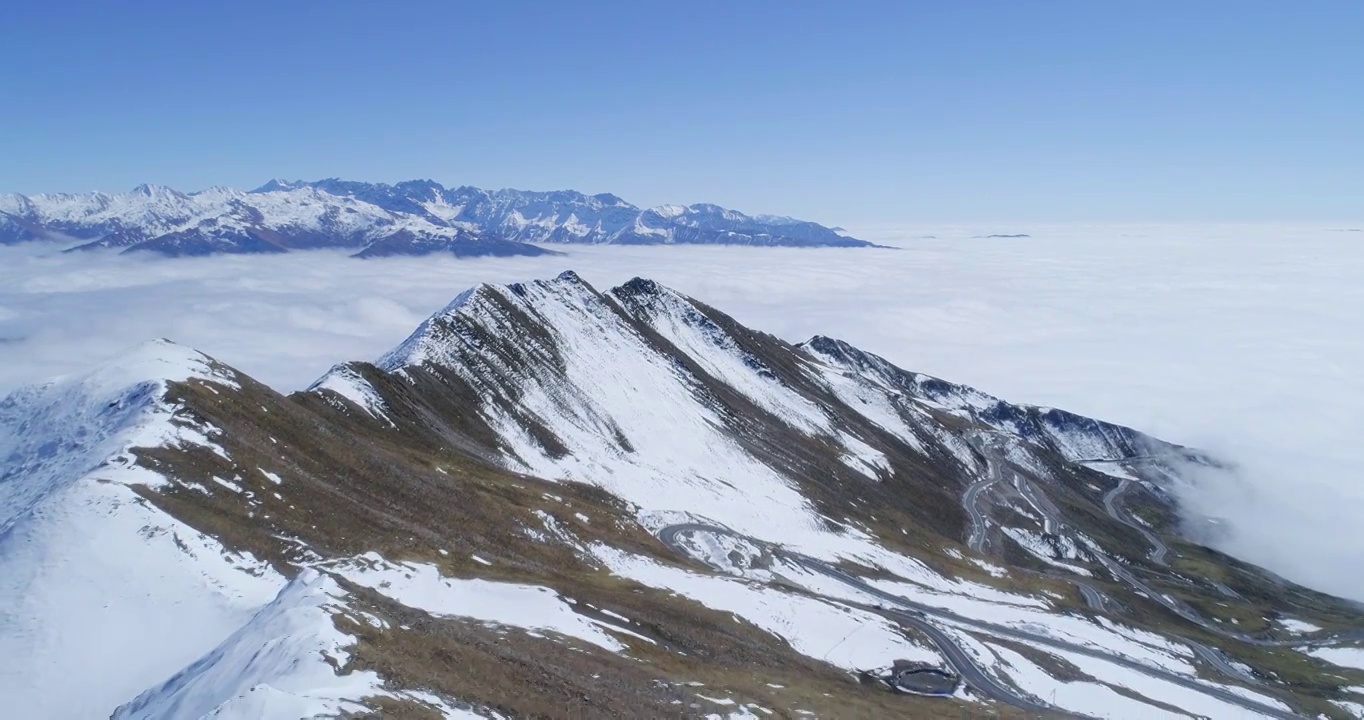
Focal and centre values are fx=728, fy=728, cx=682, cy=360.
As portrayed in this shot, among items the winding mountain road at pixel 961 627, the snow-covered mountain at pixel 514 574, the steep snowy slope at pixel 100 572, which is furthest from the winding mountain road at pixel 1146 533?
the steep snowy slope at pixel 100 572

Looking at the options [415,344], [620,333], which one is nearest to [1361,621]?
[620,333]

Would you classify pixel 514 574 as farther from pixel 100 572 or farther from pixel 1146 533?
pixel 1146 533

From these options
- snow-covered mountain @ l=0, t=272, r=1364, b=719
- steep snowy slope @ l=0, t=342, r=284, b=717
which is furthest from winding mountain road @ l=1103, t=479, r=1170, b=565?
steep snowy slope @ l=0, t=342, r=284, b=717

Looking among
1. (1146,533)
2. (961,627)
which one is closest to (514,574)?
(961,627)

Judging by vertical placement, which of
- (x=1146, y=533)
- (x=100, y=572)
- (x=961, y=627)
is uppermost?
(x=100, y=572)

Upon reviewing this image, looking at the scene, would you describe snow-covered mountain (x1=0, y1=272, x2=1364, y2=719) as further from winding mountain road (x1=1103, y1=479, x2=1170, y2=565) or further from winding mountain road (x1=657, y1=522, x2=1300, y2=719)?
winding mountain road (x1=1103, y1=479, x2=1170, y2=565)
